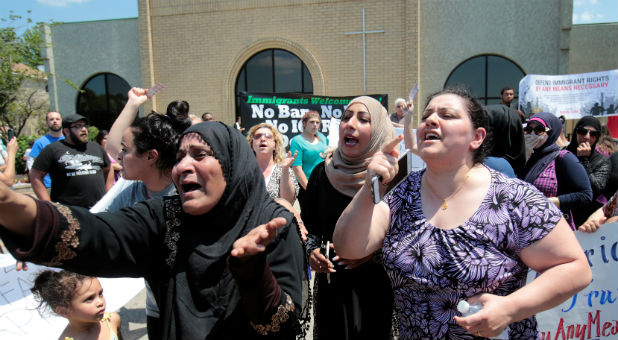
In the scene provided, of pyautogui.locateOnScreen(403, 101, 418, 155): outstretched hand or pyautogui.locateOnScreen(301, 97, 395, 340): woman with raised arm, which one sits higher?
pyautogui.locateOnScreen(403, 101, 418, 155): outstretched hand

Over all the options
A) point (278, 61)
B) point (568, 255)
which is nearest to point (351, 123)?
point (568, 255)

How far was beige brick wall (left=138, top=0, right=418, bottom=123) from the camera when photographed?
1290 centimetres

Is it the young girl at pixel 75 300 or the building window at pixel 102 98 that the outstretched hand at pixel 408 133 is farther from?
the building window at pixel 102 98

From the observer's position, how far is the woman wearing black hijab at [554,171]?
3.29 metres

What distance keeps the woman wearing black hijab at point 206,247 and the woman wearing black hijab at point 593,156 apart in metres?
3.64

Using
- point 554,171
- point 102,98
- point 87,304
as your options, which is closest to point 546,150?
point 554,171

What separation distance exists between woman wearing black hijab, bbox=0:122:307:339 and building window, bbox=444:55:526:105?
41.7 ft

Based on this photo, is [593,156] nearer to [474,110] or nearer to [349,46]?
[474,110]

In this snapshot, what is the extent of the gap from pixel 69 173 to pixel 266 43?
10.0m

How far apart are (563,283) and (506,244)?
Result: 223 millimetres

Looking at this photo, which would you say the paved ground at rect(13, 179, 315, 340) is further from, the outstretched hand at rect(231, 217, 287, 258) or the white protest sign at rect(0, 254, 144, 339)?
the outstretched hand at rect(231, 217, 287, 258)

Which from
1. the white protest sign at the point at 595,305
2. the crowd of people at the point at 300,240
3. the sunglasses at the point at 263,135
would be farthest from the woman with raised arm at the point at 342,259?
the sunglasses at the point at 263,135

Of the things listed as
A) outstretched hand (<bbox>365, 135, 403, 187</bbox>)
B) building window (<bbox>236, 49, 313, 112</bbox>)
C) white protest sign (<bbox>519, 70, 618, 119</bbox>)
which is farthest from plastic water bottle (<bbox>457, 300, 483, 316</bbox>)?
building window (<bbox>236, 49, 313, 112</bbox>)

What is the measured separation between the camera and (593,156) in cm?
415
